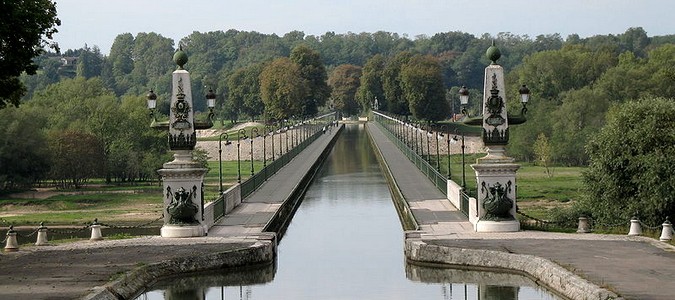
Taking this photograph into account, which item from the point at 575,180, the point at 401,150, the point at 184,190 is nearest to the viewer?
the point at 184,190

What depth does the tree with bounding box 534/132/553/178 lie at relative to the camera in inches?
3920

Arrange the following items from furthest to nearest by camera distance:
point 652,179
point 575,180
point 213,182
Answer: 1. point 213,182
2. point 575,180
3. point 652,179

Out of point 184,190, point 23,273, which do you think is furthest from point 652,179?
point 23,273

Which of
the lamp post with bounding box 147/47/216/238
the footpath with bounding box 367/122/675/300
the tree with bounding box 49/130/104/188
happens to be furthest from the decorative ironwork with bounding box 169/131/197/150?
the tree with bounding box 49/130/104/188

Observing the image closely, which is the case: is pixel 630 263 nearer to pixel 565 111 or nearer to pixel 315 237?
pixel 315 237

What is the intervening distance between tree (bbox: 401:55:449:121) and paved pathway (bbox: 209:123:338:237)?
262ft

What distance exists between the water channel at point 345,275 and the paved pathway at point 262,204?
4.22 ft

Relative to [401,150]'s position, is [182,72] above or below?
above

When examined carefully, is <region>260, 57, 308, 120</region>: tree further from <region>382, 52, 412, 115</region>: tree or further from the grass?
the grass

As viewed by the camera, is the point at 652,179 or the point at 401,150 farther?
the point at 401,150

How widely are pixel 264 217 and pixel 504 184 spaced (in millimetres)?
10677

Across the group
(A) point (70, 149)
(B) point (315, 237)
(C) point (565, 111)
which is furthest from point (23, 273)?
(C) point (565, 111)

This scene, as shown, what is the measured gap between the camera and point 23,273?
2648 cm

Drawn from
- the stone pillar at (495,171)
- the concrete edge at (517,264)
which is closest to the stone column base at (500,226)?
the stone pillar at (495,171)
